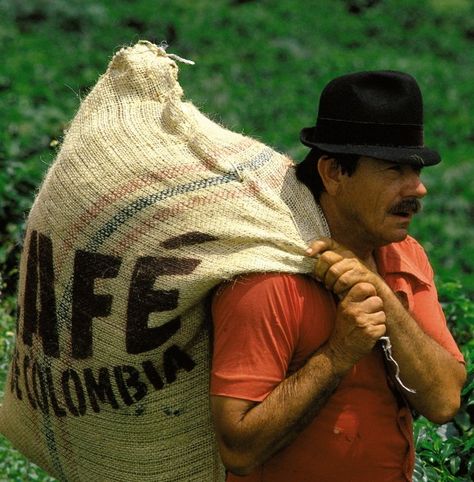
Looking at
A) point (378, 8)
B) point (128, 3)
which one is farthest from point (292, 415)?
point (378, 8)

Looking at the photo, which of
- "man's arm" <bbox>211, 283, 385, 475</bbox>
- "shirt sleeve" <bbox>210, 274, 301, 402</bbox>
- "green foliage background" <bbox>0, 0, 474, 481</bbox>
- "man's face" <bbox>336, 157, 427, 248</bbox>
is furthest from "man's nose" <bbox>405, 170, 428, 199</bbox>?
"green foliage background" <bbox>0, 0, 474, 481</bbox>

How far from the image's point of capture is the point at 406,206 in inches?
121

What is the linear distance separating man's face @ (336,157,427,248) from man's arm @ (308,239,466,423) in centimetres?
11

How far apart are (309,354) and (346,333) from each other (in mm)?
140

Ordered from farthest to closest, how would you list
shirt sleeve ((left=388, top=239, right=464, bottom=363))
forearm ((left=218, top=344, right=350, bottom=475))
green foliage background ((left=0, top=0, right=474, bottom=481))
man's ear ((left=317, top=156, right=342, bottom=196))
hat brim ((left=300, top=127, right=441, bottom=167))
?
green foliage background ((left=0, top=0, right=474, bottom=481)) < shirt sleeve ((left=388, top=239, right=464, bottom=363)) < man's ear ((left=317, top=156, right=342, bottom=196)) < hat brim ((left=300, top=127, right=441, bottom=167)) < forearm ((left=218, top=344, right=350, bottom=475))

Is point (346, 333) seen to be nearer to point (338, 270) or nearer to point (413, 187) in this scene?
point (338, 270)

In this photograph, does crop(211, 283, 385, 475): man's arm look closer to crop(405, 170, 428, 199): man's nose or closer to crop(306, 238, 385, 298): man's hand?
crop(306, 238, 385, 298): man's hand

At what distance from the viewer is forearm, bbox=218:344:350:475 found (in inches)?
114

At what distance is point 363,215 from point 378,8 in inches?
748

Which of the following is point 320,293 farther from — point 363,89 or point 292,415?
point 363,89

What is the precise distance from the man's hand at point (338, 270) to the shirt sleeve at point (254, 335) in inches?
3.4

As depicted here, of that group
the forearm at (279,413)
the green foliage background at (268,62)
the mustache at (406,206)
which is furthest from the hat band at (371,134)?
the green foliage background at (268,62)

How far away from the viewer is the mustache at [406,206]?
120 inches

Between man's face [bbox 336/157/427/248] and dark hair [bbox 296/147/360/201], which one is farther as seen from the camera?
dark hair [bbox 296/147/360/201]
